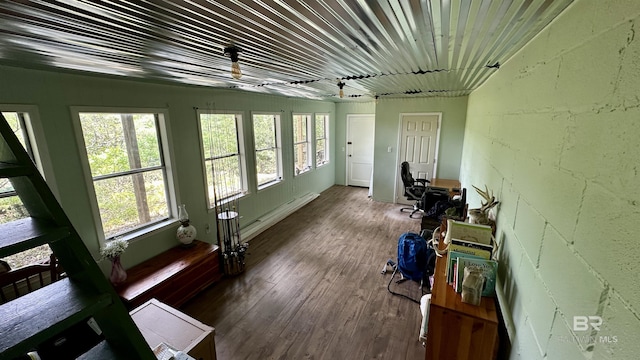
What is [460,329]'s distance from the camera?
154cm

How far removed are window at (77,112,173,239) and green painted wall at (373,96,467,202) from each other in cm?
430

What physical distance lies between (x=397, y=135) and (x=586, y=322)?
5160 millimetres

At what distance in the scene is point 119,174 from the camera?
8.79ft

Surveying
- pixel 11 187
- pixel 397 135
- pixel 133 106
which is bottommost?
pixel 11 187

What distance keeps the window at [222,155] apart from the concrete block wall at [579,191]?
337 cm

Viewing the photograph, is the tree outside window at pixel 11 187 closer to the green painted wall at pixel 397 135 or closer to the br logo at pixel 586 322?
the br logo at pixel 586 322

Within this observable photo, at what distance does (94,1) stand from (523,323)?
2374 millimetres

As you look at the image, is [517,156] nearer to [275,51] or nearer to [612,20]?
[612,20]

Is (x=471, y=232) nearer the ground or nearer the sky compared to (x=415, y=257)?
nearer the sky

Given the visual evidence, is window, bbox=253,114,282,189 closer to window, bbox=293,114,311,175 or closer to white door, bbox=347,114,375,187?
window, bbox=293,114,311,175

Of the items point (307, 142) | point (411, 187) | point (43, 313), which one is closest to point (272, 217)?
point (307, 142)

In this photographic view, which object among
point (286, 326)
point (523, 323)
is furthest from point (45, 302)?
point (286, 326)

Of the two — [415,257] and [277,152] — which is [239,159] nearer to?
[277,152]
